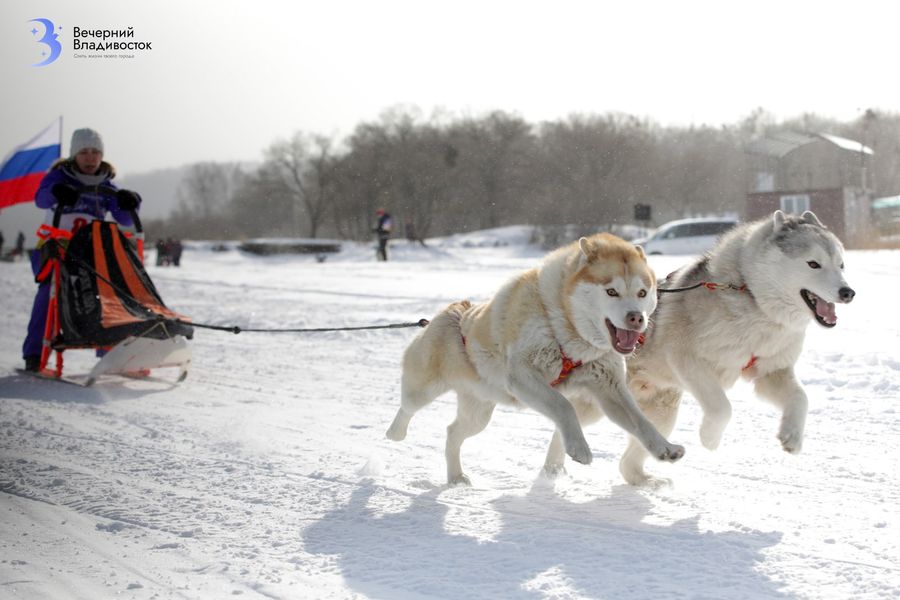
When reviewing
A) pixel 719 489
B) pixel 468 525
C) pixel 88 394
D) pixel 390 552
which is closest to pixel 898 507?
pixel 719 489

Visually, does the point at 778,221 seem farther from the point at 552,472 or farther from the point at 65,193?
the point at 65,193

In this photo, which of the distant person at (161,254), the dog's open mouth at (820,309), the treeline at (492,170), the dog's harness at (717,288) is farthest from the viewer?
the treeline at (492,170)

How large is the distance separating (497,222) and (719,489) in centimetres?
4339

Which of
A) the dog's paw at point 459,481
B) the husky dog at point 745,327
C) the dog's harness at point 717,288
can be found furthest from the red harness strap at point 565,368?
the dog's paw at point 459,481

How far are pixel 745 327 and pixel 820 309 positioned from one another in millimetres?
353

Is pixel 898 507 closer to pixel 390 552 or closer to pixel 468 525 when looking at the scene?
pixel 468 525

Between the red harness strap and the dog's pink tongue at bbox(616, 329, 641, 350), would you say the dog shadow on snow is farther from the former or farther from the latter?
the dog's pink tongue at bbox(616, 329, 641, 350)

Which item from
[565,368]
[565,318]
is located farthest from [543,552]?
[565,318]

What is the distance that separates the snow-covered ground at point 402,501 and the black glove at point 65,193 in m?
1.57

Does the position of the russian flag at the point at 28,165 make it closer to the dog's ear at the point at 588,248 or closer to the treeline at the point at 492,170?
the dog's ear at the point at 588,248

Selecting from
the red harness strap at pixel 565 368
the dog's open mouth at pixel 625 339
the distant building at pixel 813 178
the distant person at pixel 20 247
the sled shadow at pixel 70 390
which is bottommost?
the sled shadow at pixel 70 390

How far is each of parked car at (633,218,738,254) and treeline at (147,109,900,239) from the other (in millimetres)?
13761

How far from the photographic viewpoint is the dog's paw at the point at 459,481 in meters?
4.25

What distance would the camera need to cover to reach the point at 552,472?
14.1 ft
